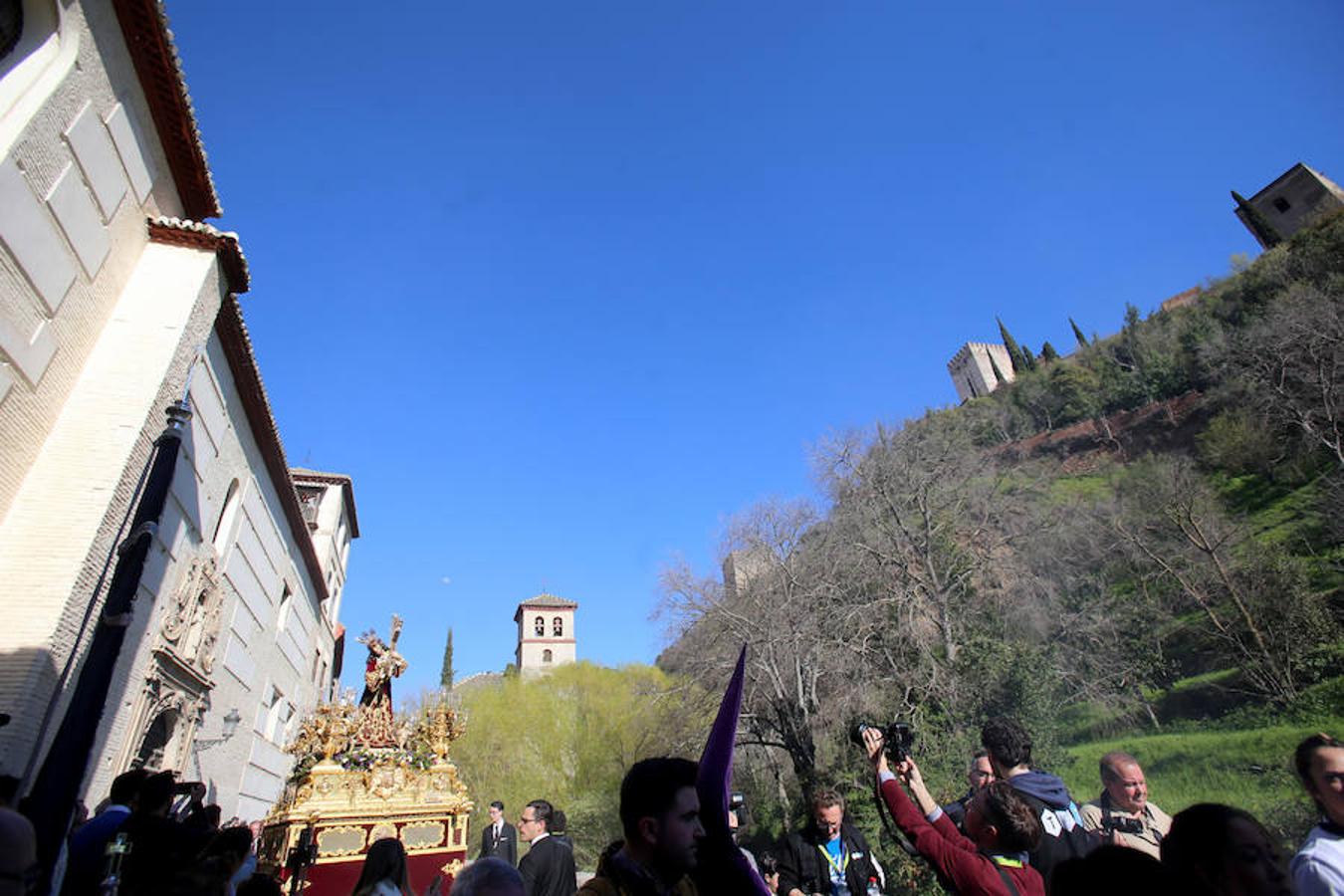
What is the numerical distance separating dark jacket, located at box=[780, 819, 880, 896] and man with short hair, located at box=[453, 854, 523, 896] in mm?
3142

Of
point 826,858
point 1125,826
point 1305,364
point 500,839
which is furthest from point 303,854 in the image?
point 1305,364

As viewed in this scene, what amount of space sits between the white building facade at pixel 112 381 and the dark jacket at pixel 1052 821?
20.4 feet

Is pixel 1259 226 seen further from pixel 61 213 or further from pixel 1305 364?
pixel 61 213

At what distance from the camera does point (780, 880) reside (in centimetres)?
476

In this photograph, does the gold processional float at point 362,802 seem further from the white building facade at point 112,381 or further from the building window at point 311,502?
the building window at point 311,502

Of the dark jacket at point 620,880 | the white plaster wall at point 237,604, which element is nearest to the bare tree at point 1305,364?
the dark jacket at point 620,880

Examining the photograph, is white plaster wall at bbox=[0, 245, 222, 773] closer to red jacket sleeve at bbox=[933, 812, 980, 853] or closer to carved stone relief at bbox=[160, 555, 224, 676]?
carved stone relief at bbox=[160, 555, 224, 676]

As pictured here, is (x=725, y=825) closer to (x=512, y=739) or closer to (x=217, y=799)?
(x=217, y=799)

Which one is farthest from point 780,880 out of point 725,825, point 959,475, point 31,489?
point 959,475

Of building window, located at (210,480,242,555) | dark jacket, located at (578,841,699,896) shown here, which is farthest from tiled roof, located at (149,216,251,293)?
dark jacket, located at (578,841,699,896)

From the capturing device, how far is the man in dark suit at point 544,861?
5367mm

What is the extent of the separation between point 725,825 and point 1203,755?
55.2ft

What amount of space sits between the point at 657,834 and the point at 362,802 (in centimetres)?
981

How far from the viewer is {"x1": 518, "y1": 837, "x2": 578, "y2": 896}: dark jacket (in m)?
5.36
